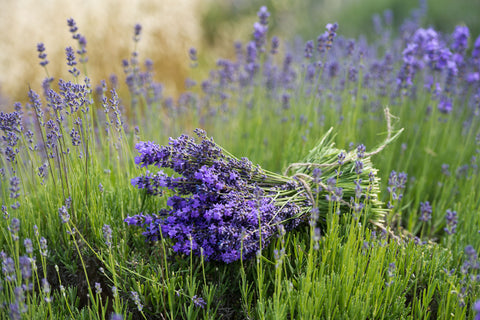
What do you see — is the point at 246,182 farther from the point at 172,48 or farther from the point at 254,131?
the point at 172,48

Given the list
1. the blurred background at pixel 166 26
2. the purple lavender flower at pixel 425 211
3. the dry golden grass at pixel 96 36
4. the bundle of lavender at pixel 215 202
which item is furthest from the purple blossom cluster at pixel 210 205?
the dry golden grass at pixel 96 36

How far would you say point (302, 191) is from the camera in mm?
1736

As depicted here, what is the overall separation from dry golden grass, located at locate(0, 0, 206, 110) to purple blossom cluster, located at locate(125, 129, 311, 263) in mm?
4215

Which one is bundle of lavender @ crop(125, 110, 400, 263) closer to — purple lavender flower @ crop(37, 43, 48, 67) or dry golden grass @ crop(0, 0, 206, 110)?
purple lavender flower @ crop(37, 43, 48, 67)

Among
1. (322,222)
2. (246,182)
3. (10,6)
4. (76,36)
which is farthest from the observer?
(10,6)

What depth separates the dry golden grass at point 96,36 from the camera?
5977mm

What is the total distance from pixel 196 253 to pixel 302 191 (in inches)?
20.5

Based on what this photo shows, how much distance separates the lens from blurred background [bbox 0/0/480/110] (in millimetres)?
6129

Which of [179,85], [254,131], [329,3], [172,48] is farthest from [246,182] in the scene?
[329,3]

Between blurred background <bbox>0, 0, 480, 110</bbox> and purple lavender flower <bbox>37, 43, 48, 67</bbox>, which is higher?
blurred background <bbox>0, 0, 480, 110</bbox>

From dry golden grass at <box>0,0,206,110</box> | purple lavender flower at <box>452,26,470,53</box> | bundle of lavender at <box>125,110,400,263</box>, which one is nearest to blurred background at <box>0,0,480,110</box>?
dry golden grass at <box>0,0,206,110</box>

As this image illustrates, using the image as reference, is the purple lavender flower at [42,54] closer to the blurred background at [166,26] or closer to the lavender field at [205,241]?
the lavender field at [205,241]

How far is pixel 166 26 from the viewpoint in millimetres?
8305

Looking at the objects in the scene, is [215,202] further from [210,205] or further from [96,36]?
[96,36]
